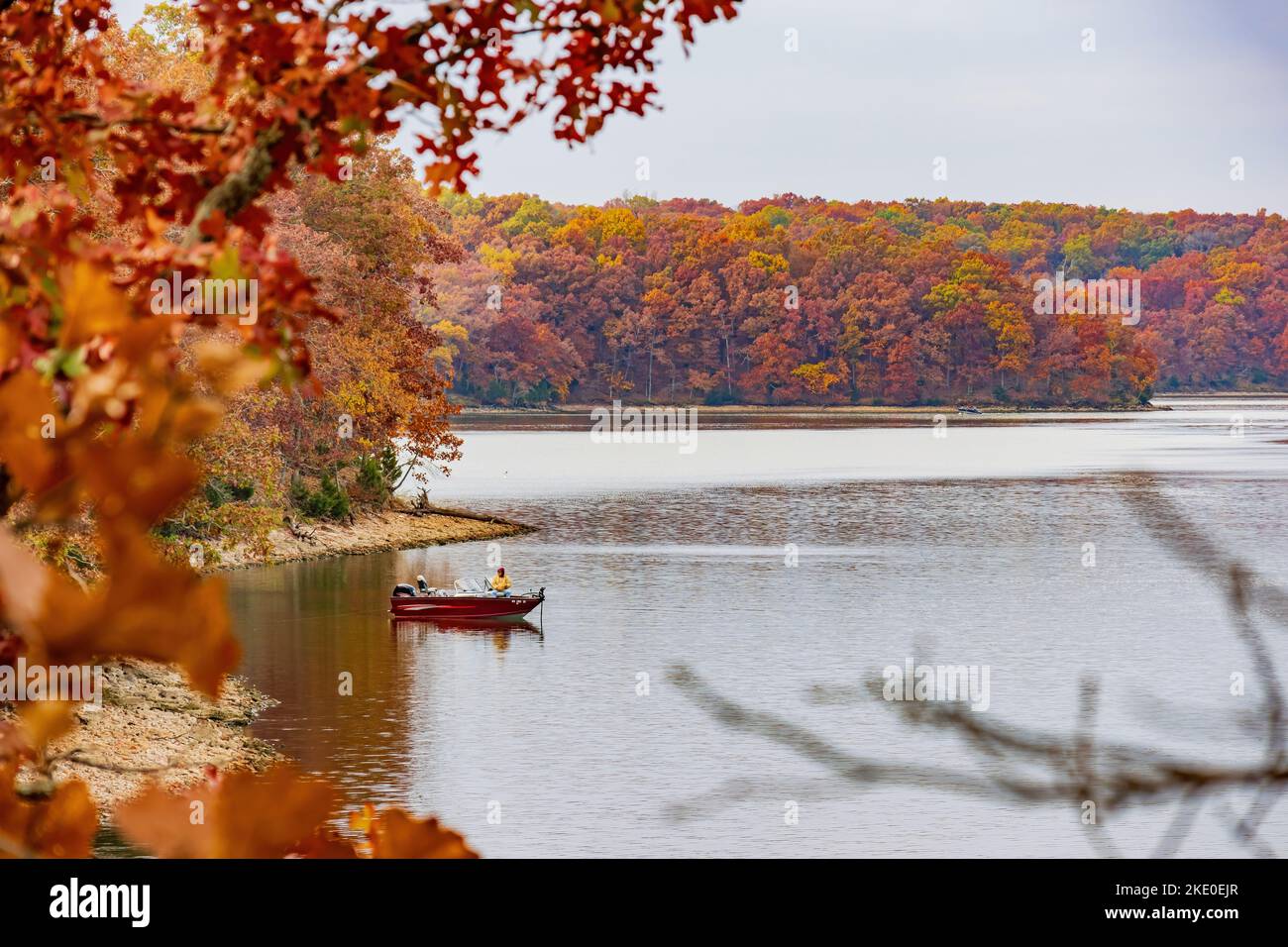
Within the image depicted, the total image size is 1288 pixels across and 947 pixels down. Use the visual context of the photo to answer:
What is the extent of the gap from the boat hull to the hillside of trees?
9001 centimetres

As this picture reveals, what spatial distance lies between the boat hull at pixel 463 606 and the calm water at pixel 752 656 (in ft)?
1.60

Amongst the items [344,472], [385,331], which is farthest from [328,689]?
[344,472]

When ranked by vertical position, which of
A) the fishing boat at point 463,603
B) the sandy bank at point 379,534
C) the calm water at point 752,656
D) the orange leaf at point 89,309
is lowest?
the calm water at point 752,656

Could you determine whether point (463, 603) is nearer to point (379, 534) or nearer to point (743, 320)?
point (379, 534)

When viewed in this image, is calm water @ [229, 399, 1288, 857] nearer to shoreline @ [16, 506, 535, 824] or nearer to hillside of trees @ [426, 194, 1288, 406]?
shoreline @ [16, 506, 535, 824]

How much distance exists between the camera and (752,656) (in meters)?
34.5

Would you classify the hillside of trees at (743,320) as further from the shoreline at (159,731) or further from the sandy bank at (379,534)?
the shoreline at (159,731)

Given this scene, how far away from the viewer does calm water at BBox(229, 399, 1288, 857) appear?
74.5 feet

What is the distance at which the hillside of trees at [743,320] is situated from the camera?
139 meters

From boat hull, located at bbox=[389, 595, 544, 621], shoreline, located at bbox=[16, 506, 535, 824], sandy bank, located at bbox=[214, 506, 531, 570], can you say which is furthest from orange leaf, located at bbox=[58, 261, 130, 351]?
sandy bank, located at bbox=[214, 506, 531, 570]

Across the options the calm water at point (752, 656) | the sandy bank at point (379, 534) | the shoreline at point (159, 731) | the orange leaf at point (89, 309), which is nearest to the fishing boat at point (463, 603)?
the calm water at point (752, 656)

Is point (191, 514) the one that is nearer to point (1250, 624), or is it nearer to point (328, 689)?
point (328, 689)

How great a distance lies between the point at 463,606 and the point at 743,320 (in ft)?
369

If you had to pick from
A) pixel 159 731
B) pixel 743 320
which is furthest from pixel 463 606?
pixel 743 320
